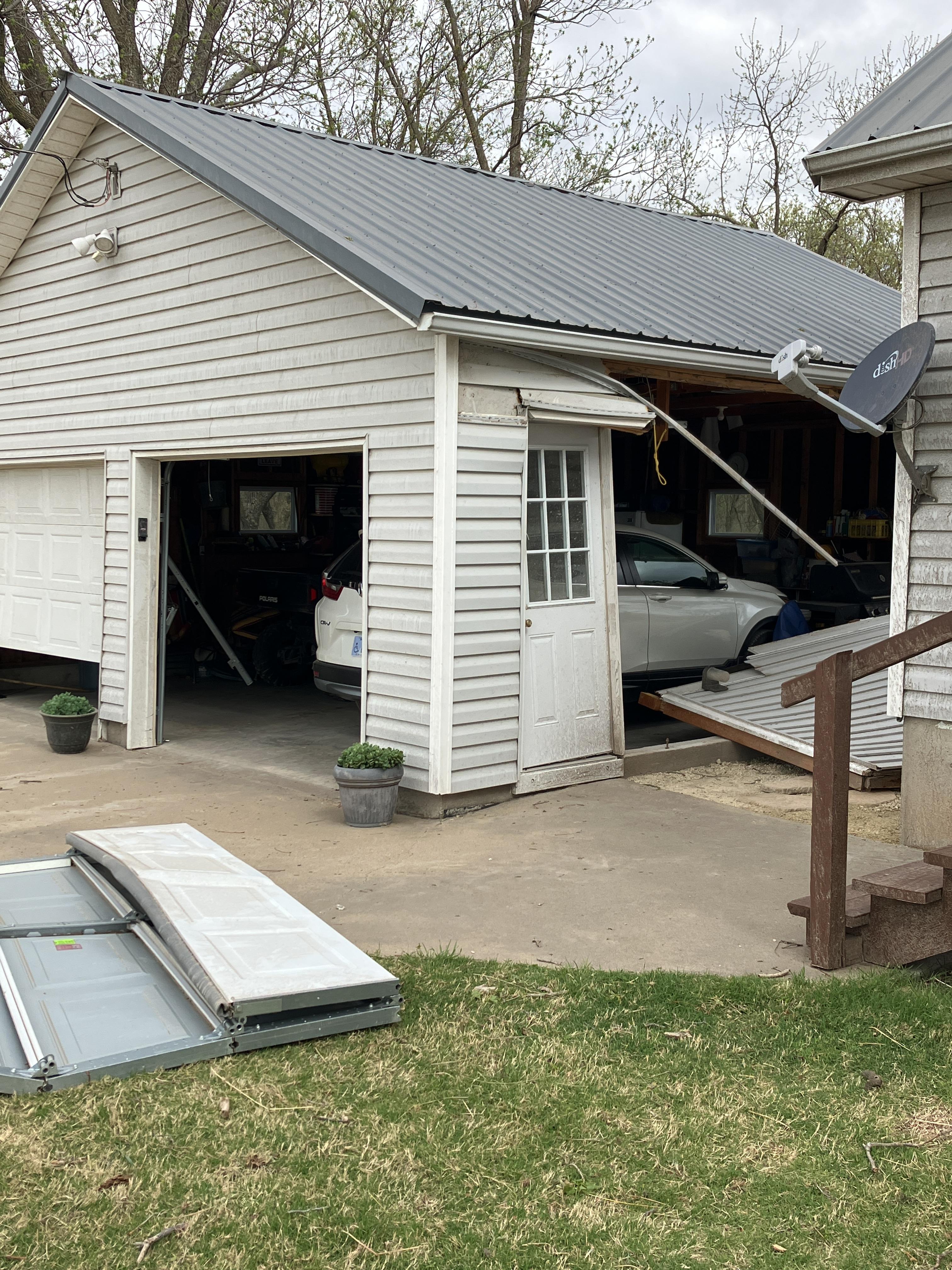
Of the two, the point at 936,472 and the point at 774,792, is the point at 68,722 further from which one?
the point at 936,472

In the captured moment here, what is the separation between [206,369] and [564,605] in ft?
11.3

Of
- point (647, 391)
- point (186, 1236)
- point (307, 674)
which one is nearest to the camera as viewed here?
point (186, 1236)

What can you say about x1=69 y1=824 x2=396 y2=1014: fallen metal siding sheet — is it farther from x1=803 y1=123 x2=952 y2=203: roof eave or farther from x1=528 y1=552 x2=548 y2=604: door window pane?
x1=803 y1=123 x2=952 y2=203: roof eave

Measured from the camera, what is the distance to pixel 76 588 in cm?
1166

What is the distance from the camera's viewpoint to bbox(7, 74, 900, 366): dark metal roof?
7.88 metres

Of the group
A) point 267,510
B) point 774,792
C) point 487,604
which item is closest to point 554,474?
point 487,604

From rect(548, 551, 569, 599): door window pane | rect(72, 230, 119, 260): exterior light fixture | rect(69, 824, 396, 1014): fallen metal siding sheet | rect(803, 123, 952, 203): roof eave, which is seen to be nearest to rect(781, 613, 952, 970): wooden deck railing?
rect(69, 824, 396, 1014): fallen metal siding sheet

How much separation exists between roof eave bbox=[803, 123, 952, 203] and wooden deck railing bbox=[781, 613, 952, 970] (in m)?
2.68

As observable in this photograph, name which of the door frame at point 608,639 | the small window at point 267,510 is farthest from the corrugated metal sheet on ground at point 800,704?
the small window at point 267,510

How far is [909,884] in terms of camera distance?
501cm

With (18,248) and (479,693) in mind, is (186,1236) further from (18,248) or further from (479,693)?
(18,248)

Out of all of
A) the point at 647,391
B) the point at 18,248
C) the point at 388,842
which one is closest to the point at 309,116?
the point at 18,248

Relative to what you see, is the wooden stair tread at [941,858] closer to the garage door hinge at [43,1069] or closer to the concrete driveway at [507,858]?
the concrete driveway at [507,858]

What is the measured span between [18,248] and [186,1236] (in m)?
10.7
